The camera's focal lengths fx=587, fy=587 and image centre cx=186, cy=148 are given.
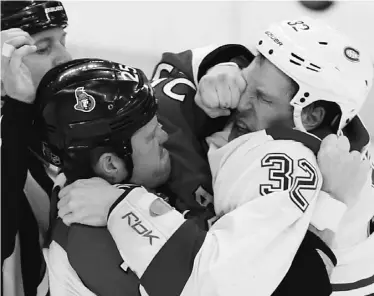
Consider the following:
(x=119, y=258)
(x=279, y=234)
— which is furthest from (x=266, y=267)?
(x=119, y=258)

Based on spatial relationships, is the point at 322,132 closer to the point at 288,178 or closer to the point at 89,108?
the point at 288,178

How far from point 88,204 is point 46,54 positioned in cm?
42

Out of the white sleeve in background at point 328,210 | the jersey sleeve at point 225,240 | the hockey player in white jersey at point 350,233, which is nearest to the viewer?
the jersey sleeve at point 225,240

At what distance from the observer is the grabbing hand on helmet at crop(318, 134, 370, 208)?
1.04m

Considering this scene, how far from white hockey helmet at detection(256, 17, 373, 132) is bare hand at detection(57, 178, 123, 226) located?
0.41m

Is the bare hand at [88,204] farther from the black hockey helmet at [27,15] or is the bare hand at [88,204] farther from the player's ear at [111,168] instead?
the black hockey helmet at [27,15]

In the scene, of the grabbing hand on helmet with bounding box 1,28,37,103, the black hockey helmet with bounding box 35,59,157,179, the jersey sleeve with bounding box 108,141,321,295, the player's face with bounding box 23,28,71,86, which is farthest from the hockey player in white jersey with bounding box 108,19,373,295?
the player's face with bounding box 23,28,71,86

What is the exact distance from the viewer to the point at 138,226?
0.96 m

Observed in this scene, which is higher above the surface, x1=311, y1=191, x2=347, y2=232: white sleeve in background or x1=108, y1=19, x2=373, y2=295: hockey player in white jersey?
x1=108, y1=19, x2=373, y2=295: hockey player in white jersey

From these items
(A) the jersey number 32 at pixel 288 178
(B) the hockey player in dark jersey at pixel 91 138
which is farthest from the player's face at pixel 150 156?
(A) the jersey number 32 at pixel 288 178

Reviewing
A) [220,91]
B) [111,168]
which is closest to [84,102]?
[111,168]

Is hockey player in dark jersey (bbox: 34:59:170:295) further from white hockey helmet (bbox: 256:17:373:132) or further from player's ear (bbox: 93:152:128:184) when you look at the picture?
white hockey helmet (bbox: 256:17:373:132)

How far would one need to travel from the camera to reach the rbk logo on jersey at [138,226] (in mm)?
942

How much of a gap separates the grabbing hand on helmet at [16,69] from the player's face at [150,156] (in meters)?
0.21
